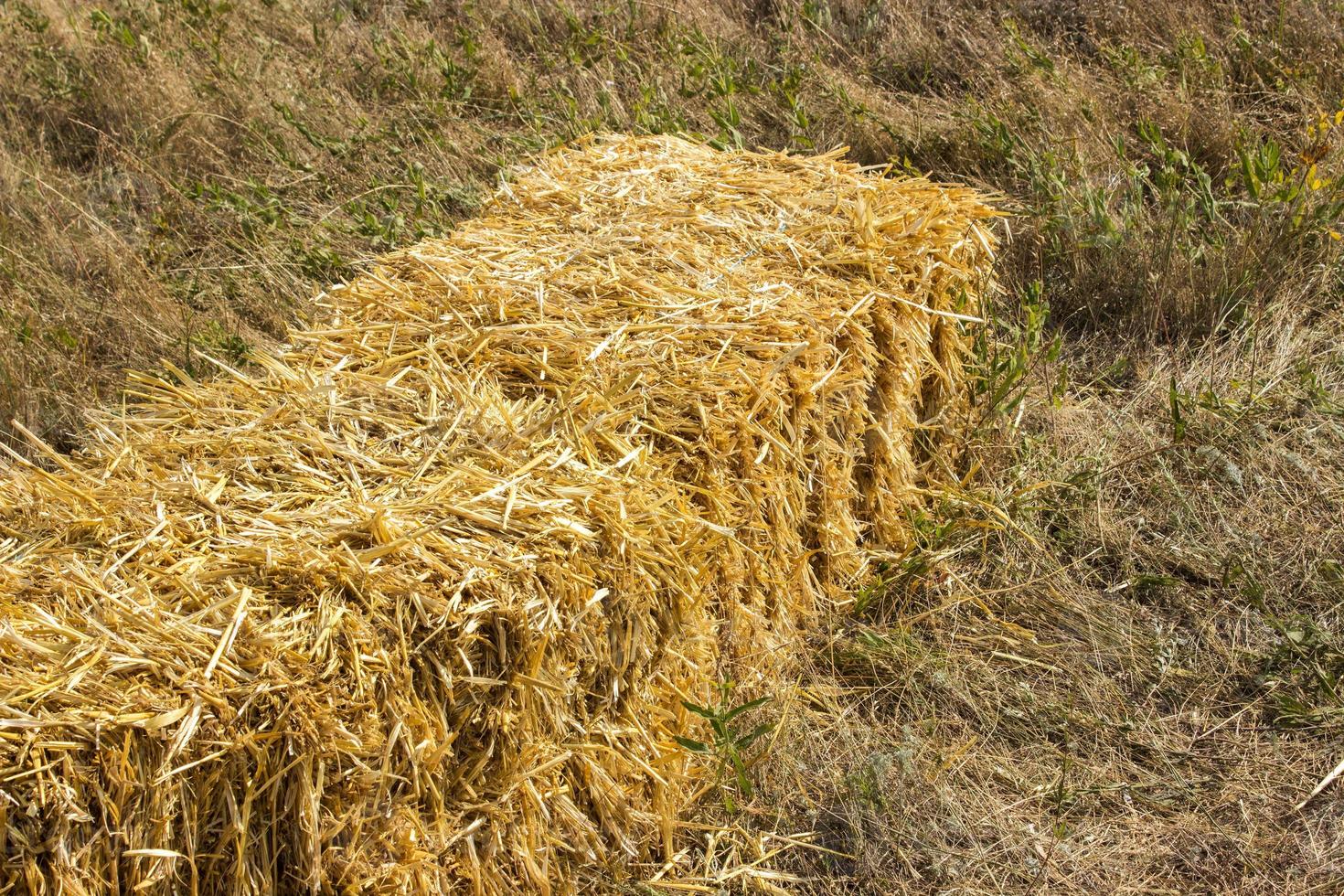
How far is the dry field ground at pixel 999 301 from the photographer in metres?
2.78

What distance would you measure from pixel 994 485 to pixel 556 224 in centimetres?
156

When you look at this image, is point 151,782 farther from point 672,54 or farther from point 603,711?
point 672,54

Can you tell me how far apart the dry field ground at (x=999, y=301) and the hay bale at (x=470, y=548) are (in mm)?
391

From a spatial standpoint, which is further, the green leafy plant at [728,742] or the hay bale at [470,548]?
the green leafy plant at [728,742]

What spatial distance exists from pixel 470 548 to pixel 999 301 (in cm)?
271

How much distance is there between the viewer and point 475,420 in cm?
245

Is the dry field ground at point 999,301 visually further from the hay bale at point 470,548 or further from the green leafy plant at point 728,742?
the hay bale at point 470,548

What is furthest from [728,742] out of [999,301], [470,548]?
[999,301]

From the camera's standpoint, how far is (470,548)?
2107mm

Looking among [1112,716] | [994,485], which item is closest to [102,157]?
[994,485]

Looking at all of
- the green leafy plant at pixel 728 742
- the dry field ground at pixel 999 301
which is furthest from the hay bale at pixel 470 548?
the dry field ground at pixel 999 301

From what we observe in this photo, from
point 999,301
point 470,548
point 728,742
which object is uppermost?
point 470,548

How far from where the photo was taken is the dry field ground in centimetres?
278

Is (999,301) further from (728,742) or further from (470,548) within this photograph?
(470,548)
